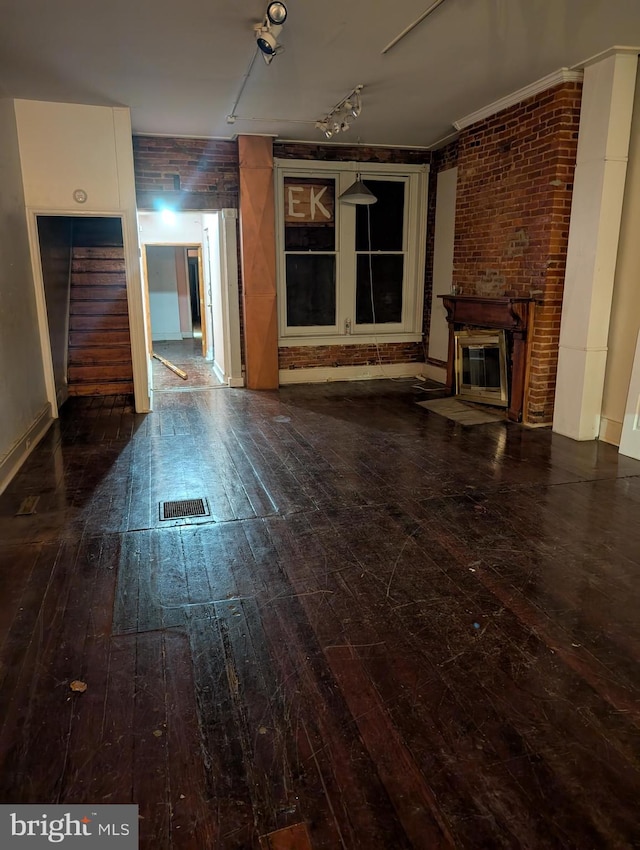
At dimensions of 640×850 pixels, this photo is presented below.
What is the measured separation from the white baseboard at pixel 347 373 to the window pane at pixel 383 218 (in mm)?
1635

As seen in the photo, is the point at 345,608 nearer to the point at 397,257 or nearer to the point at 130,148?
the point at 130,148

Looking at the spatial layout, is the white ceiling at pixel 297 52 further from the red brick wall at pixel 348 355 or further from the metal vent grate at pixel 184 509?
the metal vent grate at pixel 184 509

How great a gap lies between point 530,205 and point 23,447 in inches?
198

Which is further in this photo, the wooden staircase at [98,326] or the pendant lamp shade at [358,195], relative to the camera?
the wooden staircase at [98,326]

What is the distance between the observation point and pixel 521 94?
515 cm

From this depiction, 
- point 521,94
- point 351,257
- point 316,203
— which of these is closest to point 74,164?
point 316,203

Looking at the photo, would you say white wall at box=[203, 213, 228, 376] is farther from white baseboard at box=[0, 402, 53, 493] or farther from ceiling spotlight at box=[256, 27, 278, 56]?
ceiling spotlight at box=[256, 27, 278, 56]

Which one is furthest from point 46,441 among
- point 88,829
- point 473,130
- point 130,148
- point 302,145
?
point 473,130

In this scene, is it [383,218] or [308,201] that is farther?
[383,218]

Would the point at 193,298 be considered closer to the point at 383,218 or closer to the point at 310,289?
the point at 310,289

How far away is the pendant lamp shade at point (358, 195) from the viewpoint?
650cm

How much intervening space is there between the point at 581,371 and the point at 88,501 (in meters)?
4.19

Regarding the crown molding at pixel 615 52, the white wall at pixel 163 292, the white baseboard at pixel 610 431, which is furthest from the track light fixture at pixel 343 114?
the white wall at pixel 163 292

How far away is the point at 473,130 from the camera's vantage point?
19.9 ft
